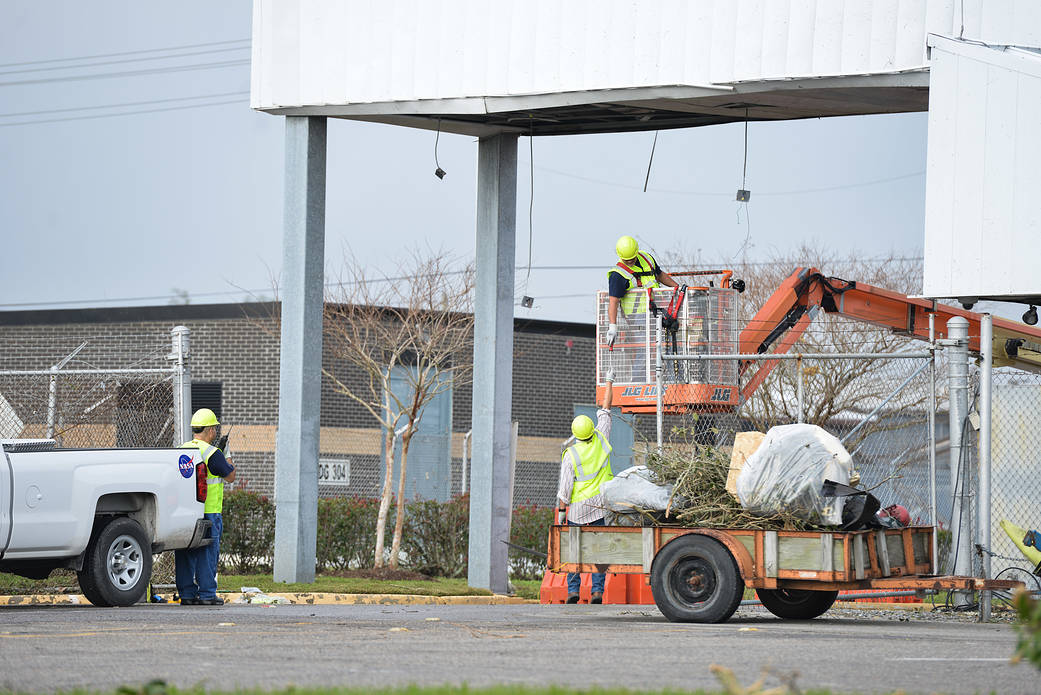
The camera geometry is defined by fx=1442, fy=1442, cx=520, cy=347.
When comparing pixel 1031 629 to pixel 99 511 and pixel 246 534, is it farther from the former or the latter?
pixel 246 534

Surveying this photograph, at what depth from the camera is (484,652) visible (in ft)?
29.2

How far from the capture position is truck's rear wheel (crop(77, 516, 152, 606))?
550 inches

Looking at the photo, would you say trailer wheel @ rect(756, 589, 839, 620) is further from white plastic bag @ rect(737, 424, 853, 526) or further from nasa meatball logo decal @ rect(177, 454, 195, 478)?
nasa meatball logo decal @ rect(177, 454, 195, 478)

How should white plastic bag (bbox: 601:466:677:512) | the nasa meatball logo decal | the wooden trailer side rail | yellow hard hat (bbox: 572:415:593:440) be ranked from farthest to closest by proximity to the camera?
1. yellow hard hat (bbox: 572:415:593:440)
2. the nasa meatball logo decal
3. white plastic bag (bbox: 601:466:677:512)
4. the wooden trailer side rail

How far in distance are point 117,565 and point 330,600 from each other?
3454 millimetres

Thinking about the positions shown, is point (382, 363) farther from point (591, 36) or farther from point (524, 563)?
point (591, 36)

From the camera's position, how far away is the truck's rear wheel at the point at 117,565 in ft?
45.8

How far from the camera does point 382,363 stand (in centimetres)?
2891

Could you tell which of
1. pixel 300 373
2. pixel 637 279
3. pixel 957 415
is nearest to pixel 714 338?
pixel 637 279

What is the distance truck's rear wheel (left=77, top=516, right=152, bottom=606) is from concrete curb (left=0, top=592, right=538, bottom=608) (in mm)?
899

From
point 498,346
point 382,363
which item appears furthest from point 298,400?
point 382,363

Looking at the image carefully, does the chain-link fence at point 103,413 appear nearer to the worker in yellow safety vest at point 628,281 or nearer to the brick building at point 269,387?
the worker in yellow safety vest at point 628,281

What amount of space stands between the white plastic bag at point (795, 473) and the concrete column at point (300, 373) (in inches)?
297

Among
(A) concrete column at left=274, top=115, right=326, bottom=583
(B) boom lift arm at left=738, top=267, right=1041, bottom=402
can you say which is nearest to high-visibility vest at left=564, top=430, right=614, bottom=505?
(B) boom lift arm at left=738, top=267, right=1041, bottom=402
